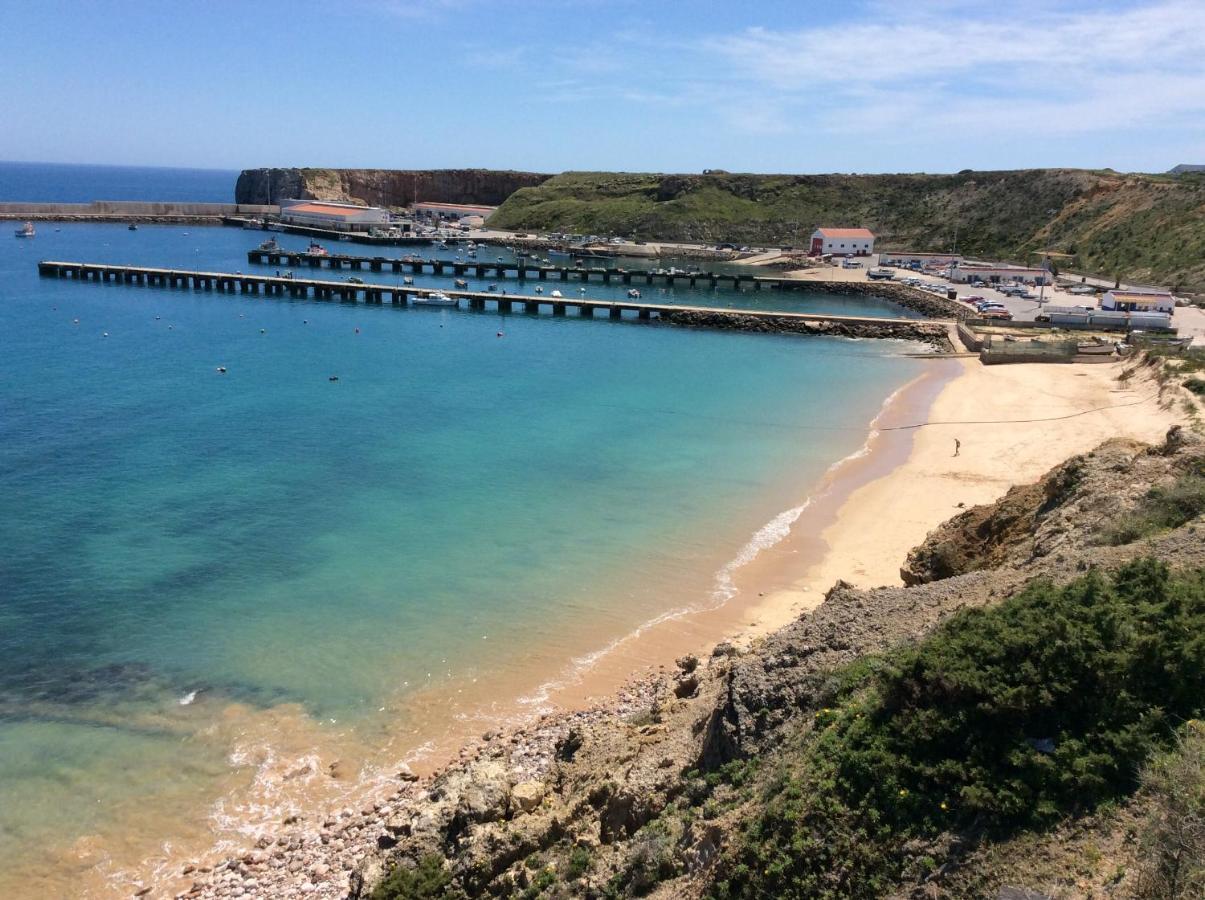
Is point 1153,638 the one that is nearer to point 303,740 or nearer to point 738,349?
point 303,740

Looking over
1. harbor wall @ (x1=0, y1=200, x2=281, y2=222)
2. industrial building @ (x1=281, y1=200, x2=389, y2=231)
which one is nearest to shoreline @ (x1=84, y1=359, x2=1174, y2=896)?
industrial building @ (x1=281, y1=200, x2=389, y2=231)

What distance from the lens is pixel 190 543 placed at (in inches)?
1057

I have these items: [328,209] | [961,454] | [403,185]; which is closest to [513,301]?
[961,454]

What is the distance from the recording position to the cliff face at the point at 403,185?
17775 cm

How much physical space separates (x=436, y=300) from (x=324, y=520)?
57.4 metres

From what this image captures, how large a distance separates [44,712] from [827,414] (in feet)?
115

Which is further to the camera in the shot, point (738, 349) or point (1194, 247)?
point (1194, 247)

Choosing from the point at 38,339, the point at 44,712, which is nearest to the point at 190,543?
the point at 44,712

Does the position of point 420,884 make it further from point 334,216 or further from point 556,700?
point 334,216

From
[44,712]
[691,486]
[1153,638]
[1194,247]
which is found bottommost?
[44,712]

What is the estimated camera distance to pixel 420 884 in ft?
41.2

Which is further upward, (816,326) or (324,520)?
(816,326)

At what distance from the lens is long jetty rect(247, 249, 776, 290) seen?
9989 centimetres

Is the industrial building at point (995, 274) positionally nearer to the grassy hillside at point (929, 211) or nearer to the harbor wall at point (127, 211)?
the grassy hillside at point (929, 211)
